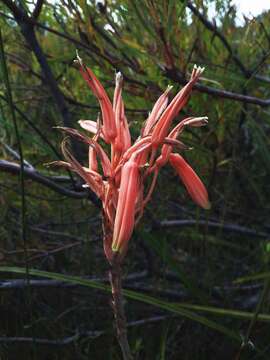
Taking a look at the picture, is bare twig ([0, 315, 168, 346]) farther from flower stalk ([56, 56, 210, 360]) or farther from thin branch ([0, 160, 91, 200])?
flower stalk ([56, 56, 210, 360])

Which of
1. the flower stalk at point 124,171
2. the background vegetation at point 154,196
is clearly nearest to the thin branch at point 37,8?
the background vegetation at point 154,196

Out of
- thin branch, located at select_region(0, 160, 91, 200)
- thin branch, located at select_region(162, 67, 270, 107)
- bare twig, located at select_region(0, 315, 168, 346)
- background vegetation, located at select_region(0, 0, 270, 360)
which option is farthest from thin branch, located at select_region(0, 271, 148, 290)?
thin branch, located at select_region(162, 67, 270, 107)

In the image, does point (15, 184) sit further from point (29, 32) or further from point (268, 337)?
point (268, 337)

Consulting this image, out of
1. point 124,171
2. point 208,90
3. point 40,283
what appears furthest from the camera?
point 40,283

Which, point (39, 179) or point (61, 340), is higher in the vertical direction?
point (39, 179)

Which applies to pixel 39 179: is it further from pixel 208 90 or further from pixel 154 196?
pixel 154 196

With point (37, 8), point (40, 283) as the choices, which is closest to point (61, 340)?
point (40, 283)

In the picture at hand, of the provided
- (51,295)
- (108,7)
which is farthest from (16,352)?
(108,7)

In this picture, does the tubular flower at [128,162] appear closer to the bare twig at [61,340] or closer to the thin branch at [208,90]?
the thin branch at [208,90]
